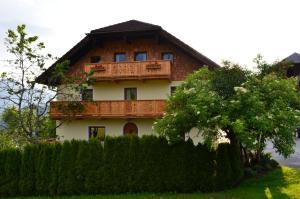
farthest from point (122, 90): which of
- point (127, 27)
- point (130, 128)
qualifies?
point (127, 27)

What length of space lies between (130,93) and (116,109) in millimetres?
2148

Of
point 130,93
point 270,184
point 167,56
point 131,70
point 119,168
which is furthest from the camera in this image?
point 130,93

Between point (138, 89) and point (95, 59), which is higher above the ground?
point (95, 59)

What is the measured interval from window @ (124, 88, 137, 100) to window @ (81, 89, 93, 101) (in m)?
2.39

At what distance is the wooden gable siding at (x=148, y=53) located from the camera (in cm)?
2625

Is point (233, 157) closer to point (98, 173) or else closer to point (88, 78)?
point (98, 173)

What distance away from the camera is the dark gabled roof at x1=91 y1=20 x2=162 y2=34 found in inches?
1028

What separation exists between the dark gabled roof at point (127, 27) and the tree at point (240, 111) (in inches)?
444

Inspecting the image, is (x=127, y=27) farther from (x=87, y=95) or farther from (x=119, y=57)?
(x=87, y=95)

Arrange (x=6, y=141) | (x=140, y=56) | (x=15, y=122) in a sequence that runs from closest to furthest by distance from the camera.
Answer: (x=6, y=141) → (x=15, y=122) → (x=140, y=56)

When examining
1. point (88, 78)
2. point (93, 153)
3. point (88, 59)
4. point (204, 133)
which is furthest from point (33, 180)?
point (88, 59)

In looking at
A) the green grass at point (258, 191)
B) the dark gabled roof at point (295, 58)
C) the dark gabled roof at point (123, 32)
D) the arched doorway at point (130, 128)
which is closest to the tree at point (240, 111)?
the green grass at point (258, 191)

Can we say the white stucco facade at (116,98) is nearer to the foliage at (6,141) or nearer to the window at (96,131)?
the window at (96,131)

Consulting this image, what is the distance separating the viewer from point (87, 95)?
87.4 feet
